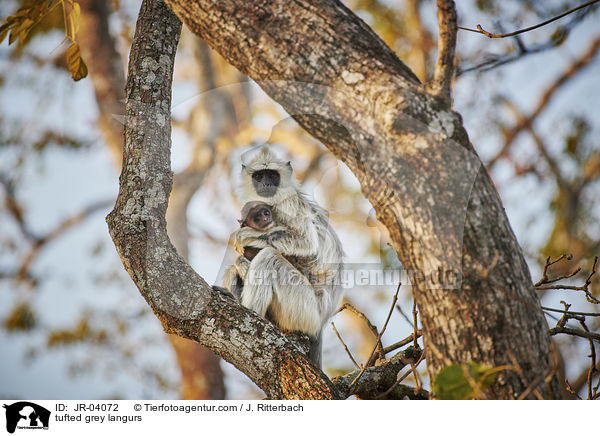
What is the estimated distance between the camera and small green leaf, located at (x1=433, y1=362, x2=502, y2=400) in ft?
4.98

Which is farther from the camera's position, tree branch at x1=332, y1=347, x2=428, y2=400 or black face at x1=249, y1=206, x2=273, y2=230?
black face at x1=249, y1=206, x2=273, y2=230

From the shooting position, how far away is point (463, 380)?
1.55 metres

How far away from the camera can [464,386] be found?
5.12ft

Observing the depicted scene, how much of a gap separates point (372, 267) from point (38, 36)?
5527 millimetres

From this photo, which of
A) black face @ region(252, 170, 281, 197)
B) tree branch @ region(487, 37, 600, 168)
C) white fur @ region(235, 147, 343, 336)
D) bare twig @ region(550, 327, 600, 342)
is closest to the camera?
bare twig @ region(550, 327, 600, 342)

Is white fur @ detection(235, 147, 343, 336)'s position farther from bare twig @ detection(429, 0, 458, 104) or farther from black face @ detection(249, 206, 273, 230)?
bare twig @ detection(429, 0, 458, 104)

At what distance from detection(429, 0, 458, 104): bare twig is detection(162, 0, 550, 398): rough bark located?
0.04 metres

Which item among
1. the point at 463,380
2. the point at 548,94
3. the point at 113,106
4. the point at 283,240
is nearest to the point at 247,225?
the point at 283,240

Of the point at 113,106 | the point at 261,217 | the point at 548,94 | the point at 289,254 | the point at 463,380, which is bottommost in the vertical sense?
the point at 463,380

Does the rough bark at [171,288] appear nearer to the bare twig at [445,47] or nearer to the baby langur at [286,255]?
the baby langur at [286,255]

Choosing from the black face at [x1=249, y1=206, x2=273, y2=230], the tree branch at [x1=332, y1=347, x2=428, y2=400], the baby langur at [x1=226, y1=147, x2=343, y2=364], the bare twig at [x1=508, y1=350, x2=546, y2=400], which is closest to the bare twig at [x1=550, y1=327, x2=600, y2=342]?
the tree branch at [x1=332, y1=347, x2=428, y2=400]

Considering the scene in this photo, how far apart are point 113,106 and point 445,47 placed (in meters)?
5.68

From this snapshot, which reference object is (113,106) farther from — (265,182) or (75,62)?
(75,62)
